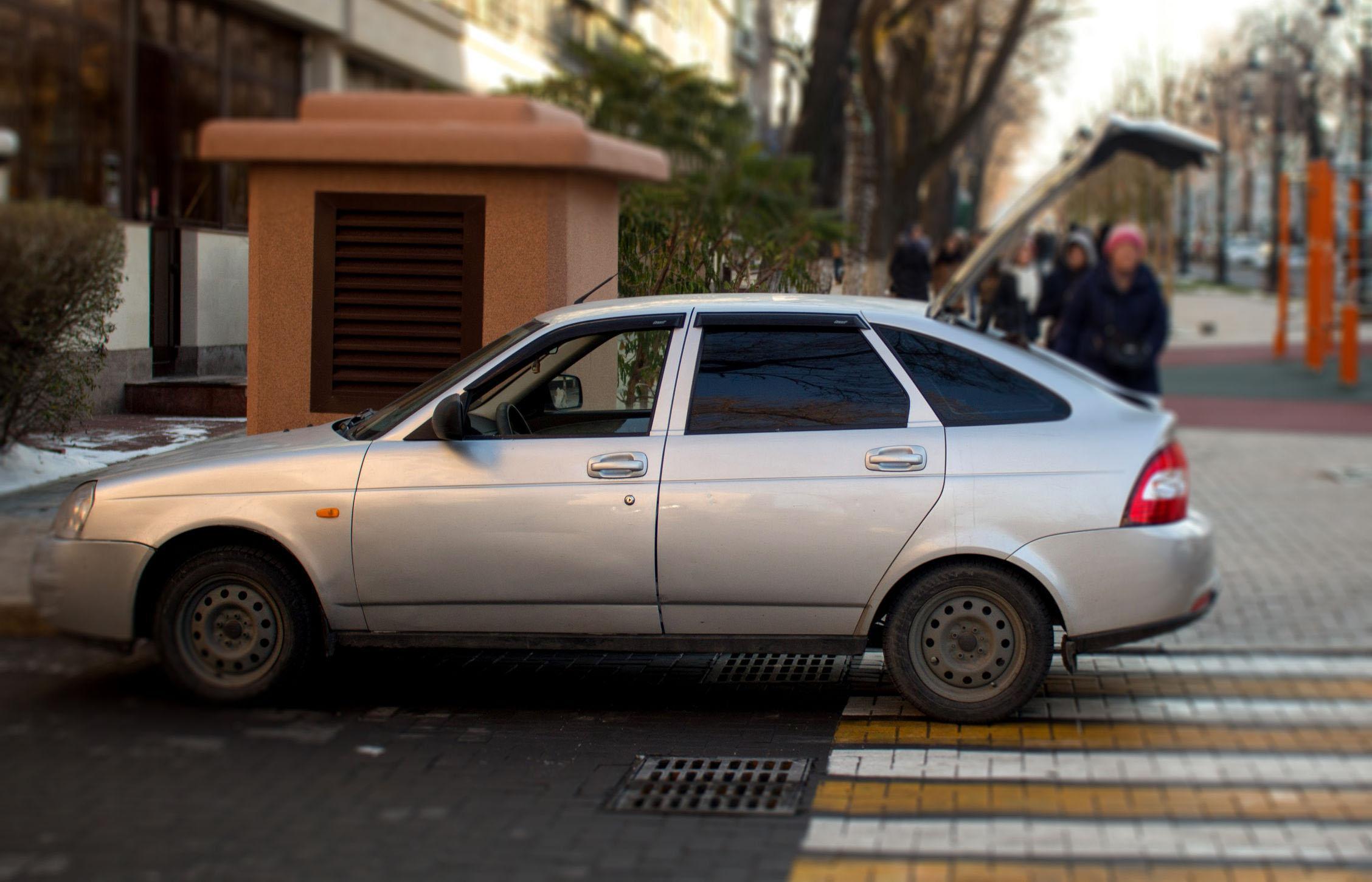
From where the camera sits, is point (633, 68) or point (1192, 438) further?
point (633, 68)

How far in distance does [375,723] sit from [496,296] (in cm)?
316

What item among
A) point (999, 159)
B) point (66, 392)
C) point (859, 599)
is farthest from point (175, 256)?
point (999, 159)

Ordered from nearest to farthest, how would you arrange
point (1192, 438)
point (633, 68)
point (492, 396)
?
point (492, 396)
point (1192, 438)
point (633, 68)

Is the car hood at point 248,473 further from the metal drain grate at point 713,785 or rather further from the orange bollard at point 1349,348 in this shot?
the orange bollard at point 1349,348

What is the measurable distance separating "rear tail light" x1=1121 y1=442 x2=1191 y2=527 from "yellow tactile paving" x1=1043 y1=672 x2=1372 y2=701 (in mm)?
968

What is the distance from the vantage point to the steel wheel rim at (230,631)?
5.92 m

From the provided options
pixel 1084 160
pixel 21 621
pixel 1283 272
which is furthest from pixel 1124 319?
pixel 1283 272

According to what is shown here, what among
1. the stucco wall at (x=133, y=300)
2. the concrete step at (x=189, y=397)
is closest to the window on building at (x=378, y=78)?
the concrete step at (x=189, y=397)

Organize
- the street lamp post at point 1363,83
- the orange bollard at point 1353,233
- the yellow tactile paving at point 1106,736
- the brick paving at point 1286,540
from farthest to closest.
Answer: the street lamp post at point 1363,83 → the orange bollard at point 1353,233 → the brick paving at point 1286,540 → the yellow tactile paving at point 1106,736

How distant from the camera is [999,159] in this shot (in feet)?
308

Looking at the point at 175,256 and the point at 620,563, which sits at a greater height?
the point at 175,256

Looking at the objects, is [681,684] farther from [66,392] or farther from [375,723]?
[66,392]

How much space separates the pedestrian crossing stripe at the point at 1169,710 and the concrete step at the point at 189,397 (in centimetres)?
354

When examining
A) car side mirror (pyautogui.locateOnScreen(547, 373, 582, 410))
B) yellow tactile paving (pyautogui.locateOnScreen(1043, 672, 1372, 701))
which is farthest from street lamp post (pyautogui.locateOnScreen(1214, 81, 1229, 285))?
car side mirror (pyautogui.locateOnScreen(547, 373, 582, 410))
